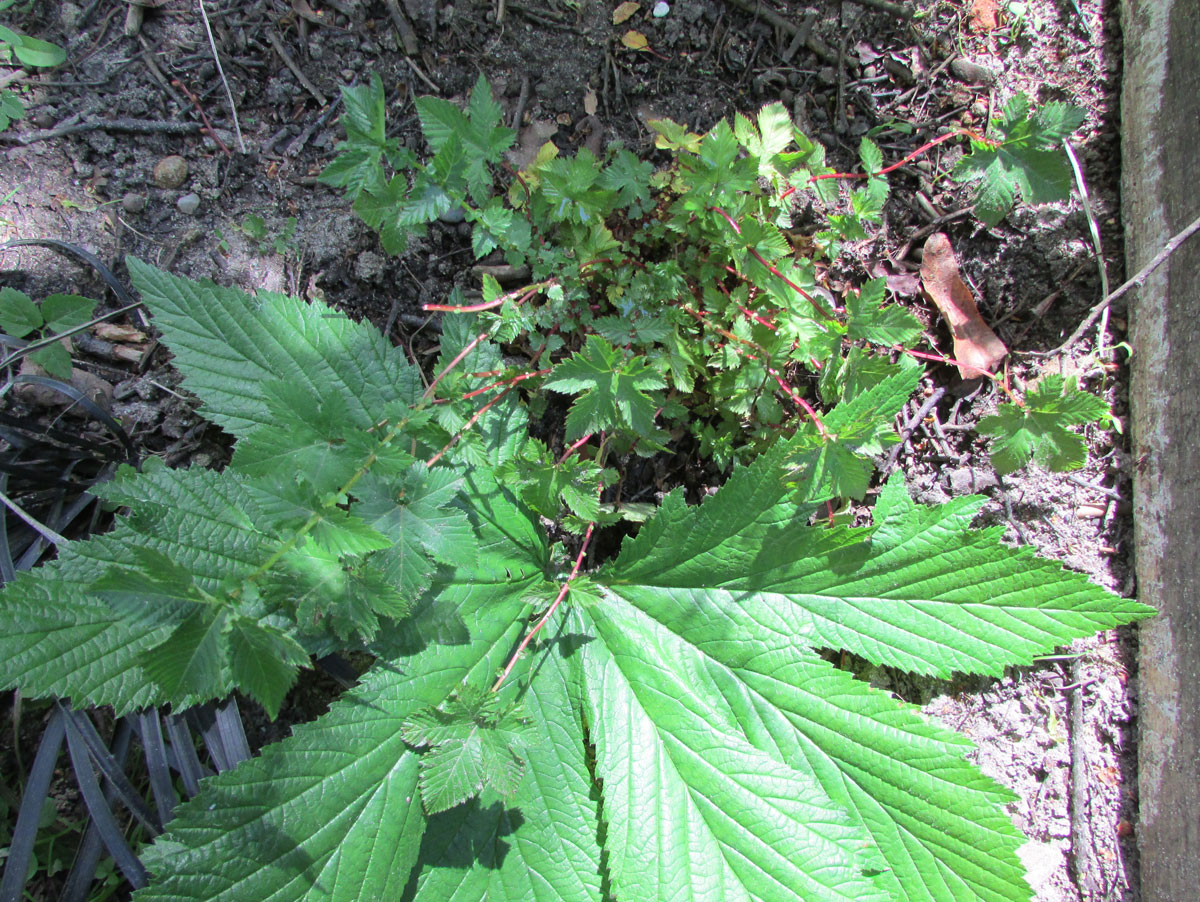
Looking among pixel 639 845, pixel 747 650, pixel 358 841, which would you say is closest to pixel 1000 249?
pixel 747 650

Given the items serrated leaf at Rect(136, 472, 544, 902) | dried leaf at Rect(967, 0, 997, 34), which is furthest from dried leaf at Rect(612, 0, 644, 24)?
serrated leaf at Rect(136, 472, 544, 902)

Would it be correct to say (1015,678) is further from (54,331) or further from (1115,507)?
(54,331)

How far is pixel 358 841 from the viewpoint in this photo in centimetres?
173

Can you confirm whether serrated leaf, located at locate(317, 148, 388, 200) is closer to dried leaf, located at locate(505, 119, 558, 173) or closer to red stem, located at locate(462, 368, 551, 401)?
red stem, located at locate(462, 368, 551, 401)

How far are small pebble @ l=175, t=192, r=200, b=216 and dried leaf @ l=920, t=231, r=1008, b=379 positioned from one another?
2429 mm

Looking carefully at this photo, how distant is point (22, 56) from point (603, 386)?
2.06 m

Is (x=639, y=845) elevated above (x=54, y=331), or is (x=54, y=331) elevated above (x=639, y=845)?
(x=54, y=331)

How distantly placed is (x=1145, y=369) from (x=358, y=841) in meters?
2.71

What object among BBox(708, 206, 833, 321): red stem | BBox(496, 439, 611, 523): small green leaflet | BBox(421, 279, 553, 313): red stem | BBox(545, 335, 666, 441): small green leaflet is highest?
BBox(708, 206, 833, 321): red stem

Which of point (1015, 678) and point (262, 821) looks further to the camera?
point (1015, 678)

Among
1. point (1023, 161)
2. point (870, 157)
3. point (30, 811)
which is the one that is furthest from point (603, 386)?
point (30, 811)

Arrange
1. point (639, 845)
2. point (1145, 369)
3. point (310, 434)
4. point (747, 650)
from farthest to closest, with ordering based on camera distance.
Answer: point (1145, 369) → point (747, 650) → point (639, 845) → point (310, 434)

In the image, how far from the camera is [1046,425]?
Answer: 1854mm

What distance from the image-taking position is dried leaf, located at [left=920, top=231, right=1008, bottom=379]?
2387 millimetres
